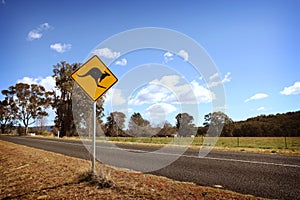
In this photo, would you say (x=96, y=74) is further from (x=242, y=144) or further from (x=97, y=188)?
(x=242, y=144)

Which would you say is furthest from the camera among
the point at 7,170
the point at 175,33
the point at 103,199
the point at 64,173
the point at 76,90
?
the point at 76,90

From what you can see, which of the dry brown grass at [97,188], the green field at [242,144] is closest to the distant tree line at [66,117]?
the green field at [242,144]

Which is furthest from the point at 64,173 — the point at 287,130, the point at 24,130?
the point at 24,130

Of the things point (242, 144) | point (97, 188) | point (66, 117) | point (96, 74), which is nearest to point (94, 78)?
point (96, 74)

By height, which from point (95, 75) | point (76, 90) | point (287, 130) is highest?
point (76, 90)

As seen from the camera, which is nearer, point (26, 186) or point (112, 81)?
point (26, 186)

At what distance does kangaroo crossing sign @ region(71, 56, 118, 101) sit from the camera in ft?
16.6

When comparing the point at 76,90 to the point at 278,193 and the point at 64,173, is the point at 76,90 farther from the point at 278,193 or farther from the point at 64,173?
the point at 278,193

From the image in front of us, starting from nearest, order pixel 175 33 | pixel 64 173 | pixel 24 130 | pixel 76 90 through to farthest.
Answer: pixel 64 173 < pixel 175 33 < pixel 76 90 < pixel 24 130

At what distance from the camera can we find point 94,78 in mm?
5086

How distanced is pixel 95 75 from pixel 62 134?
38.8 metres

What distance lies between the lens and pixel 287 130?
45531 millimetres

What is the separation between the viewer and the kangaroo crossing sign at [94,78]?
506 cm

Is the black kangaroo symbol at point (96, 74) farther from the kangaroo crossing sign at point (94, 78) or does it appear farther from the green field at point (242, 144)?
the green field at point (242, 144)
